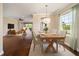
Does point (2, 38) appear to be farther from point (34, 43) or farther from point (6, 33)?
point (34, 43)

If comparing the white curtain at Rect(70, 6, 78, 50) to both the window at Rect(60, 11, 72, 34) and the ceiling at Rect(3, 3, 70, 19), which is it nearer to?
the window at Rect(60, 11, 72, 34)

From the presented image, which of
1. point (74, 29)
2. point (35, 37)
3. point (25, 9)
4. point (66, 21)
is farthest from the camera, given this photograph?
point (74, 29)

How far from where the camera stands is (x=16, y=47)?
3.68 meters

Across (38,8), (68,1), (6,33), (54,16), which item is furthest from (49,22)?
(6,33)

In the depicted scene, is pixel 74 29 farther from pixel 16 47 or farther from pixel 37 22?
pixel 16 47

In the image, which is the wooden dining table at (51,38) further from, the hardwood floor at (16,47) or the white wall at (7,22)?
the white wall at (7,22)

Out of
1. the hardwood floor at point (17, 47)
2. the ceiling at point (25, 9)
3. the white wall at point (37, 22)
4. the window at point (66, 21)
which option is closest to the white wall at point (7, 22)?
the ceiling at point (25, 9)

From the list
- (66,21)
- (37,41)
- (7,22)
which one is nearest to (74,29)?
(66,21)

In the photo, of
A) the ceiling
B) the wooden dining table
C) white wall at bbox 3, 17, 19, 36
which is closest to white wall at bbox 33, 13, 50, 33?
the ceiling

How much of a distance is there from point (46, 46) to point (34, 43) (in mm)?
381

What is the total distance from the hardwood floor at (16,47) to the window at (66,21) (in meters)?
1.13

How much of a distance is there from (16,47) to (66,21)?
1.77 metres

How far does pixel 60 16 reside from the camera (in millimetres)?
3791

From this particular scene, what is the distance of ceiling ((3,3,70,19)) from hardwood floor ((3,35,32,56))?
80 cm
